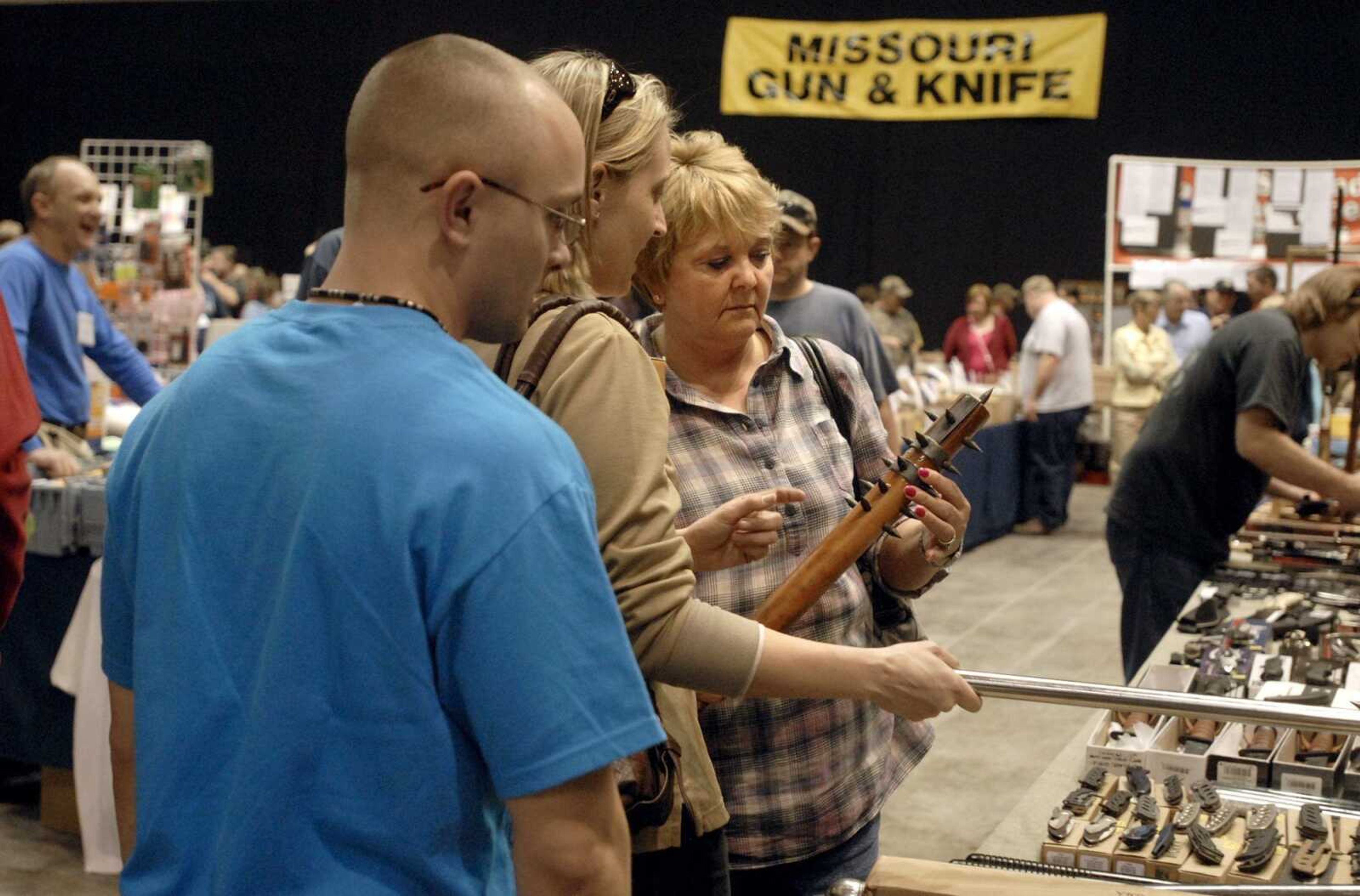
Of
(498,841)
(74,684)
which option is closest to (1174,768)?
(498,841)

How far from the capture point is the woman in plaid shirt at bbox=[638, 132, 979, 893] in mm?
1740

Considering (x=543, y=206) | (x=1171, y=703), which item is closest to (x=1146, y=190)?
(x=1171, y=703)

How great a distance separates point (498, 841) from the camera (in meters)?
1.00

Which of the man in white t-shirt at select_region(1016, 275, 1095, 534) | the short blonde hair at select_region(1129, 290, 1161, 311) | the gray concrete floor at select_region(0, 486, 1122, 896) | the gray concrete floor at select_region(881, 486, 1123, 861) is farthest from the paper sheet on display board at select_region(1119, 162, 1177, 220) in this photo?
the gray concrete floor at select_region(0, 486, 1122, 896)

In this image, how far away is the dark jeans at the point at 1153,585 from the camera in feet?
11.8

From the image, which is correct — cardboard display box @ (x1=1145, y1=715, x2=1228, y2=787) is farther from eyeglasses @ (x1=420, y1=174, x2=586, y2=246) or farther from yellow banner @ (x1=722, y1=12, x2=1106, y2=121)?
yellow banner @ (x1=722, y1=12, x2=1106, y2=121)

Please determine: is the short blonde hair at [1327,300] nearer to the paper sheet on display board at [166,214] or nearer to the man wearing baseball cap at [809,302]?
the man wearing baseball cap at [809,302]

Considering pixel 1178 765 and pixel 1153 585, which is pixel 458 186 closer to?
pixel 1178 765

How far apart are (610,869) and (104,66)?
1720cm

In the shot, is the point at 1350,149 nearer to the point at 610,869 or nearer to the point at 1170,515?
the point at 1170,515

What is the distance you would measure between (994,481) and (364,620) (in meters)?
7.73

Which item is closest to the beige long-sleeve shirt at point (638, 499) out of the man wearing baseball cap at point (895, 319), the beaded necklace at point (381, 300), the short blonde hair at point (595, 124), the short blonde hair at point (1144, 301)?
the short blonde hair at point (595, 124)

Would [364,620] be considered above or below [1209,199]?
below

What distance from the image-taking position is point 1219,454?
351cm
